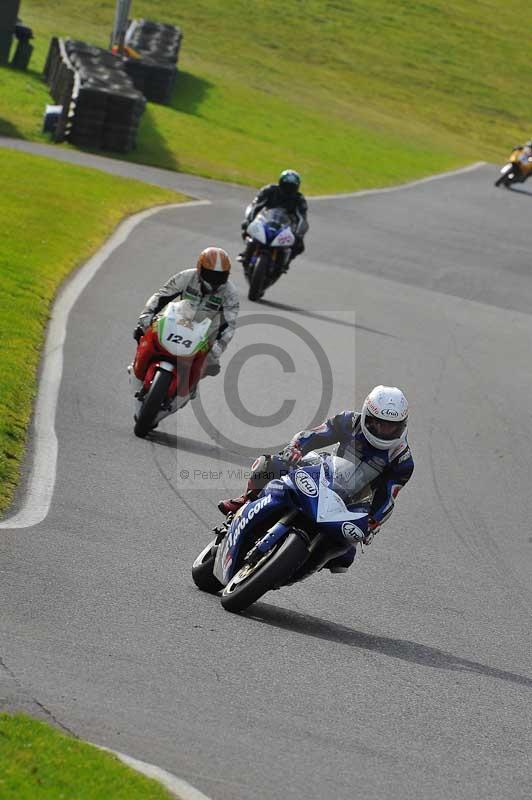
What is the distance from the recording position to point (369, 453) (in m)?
8.55

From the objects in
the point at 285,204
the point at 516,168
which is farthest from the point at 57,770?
the point at 516,168

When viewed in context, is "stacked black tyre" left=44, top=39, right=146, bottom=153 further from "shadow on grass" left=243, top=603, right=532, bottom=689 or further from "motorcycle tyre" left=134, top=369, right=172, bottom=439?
"shadow on grass" left=243, top=603, right=532, bottom=689

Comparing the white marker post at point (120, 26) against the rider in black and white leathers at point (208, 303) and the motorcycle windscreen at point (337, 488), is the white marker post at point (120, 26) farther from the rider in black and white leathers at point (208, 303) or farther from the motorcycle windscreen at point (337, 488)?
the motorcycle windscreen at point (337, 488)

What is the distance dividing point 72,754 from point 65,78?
33.4 meters

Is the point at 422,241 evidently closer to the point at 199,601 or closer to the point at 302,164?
the point at 302,164

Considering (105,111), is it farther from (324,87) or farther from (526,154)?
(324,87)

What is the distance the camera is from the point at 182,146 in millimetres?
39375

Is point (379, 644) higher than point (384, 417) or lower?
lower

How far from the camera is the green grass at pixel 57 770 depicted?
5.34 metres

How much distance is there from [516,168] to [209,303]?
117 feet

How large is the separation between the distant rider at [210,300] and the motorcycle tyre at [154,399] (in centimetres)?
61

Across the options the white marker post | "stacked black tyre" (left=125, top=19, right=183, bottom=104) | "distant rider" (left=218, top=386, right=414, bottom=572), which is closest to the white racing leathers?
"distant rider" (left=218, top=386, right=414, bottom=572)

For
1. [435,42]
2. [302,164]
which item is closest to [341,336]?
[302,164]

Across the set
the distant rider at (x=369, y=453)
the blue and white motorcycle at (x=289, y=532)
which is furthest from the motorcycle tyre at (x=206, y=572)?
the distant rider at (x=369, y=453)
